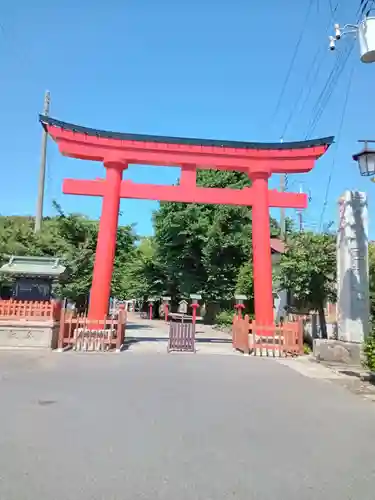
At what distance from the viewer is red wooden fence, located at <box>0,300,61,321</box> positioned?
15.5 metres

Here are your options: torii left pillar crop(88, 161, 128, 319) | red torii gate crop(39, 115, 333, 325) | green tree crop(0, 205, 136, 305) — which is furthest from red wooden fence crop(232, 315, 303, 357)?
green tree crop(0, 205, 136, 305)

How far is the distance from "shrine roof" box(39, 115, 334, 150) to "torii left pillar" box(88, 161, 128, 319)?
112 cm

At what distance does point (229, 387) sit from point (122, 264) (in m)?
20.4

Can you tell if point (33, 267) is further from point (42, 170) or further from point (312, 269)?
point (42, 170)

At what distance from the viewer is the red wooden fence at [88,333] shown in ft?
Result: 51.5

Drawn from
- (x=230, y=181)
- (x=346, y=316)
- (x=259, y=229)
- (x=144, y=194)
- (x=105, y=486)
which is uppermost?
(x=230, y=181)

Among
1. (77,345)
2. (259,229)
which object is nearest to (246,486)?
(77,345)

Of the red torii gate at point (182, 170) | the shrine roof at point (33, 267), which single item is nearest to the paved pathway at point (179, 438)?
the red torii gate at point (182, 170)

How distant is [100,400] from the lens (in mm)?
7539

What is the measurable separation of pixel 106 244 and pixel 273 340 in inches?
279

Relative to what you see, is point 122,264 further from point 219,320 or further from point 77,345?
point 77,345

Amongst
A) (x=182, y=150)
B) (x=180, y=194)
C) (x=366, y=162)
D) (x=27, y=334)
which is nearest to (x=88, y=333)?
(x=27, y=334)

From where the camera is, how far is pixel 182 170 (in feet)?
60.2

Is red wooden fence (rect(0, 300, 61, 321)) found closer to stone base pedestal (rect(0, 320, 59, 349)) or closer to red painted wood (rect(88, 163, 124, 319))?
stone base pedestal (rect(0, 320, 59, 349))
